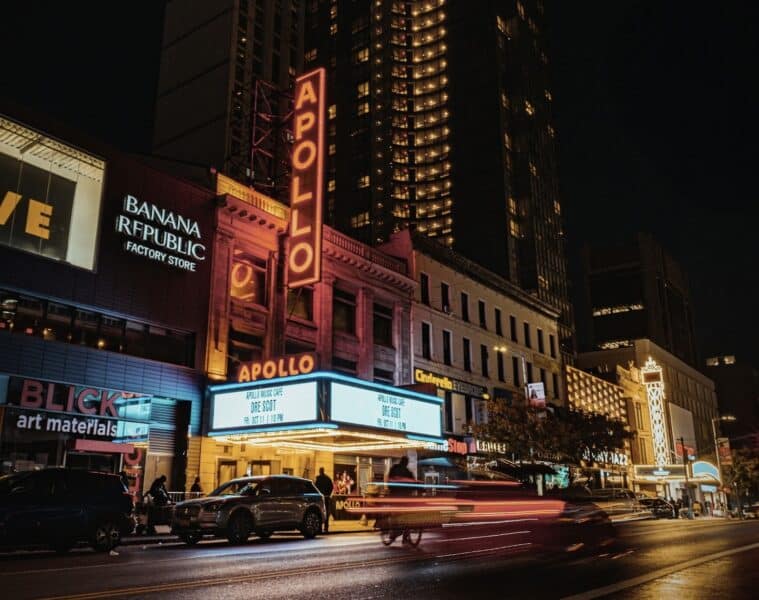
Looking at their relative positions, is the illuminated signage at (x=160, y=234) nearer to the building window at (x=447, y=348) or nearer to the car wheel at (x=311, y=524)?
the car wheel at (x=311, y=524)

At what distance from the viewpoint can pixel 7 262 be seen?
21188 mm

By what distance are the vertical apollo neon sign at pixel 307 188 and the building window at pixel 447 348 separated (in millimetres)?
14105

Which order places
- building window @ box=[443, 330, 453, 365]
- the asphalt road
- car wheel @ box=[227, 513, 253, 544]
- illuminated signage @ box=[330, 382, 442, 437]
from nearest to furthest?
the asphalt road
car wheel @ box=[227, 513, 253, 544]
illuminated signage @ box=[330, 382, 442, 437]
building window @ box=[443, 330, 453, 365]

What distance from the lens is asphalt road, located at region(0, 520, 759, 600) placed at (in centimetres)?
848

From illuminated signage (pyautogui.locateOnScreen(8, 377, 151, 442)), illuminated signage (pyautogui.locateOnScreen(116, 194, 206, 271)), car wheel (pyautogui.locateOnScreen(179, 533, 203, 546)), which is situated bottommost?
car wheel (pyautogui.locateOnScreen(179, 533, 203, 546))

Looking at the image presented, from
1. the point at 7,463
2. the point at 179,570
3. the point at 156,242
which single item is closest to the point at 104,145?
the point at 156,242

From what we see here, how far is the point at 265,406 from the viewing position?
25.4 meters

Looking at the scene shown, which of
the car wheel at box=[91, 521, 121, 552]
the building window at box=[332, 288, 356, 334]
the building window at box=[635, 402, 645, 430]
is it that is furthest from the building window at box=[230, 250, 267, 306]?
the building window at box=[635, 402, 645, 430]

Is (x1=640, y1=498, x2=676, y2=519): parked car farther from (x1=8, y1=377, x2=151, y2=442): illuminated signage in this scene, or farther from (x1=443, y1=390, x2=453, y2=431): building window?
(x1=8, y1=377, x2=151, y2=442): illuminated signage

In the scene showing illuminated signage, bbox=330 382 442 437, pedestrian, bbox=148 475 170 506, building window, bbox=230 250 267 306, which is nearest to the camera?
pedestrian, bbox=148 475 170 506

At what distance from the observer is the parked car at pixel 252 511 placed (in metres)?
17.4

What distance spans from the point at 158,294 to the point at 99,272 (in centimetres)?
246

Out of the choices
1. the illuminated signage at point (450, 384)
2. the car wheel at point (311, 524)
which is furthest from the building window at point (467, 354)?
the car wheel at point (311, 524)

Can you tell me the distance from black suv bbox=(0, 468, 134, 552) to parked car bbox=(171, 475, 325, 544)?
65.0 inches
